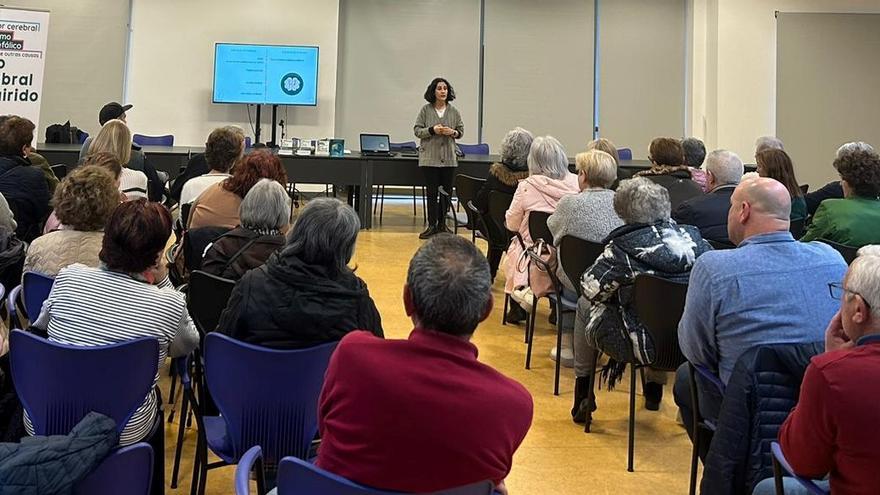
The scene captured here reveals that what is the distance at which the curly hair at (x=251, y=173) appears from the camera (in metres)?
3.50

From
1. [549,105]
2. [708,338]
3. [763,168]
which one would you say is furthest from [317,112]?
[708,338]

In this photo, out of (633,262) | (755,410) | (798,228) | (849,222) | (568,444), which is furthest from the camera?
(798,228)

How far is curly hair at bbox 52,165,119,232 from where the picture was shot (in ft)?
8.96

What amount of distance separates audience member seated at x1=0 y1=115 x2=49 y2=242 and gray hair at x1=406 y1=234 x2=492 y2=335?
10.8ft

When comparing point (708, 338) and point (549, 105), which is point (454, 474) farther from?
point (549, 105)

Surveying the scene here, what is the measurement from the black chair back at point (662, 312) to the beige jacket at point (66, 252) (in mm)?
Answer: 1965

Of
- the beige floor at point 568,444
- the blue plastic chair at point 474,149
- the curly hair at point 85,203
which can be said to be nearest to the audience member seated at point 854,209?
the beige floor at point 568,444

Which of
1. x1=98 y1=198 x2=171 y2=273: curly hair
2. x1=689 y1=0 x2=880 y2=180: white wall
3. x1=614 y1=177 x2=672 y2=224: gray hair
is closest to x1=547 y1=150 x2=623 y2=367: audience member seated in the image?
x1=614 y1=177 x2=672 y2=224: gray hair

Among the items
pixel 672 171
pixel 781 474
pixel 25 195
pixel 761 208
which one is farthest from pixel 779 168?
pixel 25 195

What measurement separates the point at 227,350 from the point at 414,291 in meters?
0.70

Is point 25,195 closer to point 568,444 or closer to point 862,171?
point 568,444

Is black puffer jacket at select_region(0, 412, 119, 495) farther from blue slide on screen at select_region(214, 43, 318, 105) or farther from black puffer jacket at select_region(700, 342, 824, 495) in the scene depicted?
blue slide on screen at select_region(214, 43, 318, 105)

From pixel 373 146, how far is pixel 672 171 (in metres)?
3.99

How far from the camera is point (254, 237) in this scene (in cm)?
277
